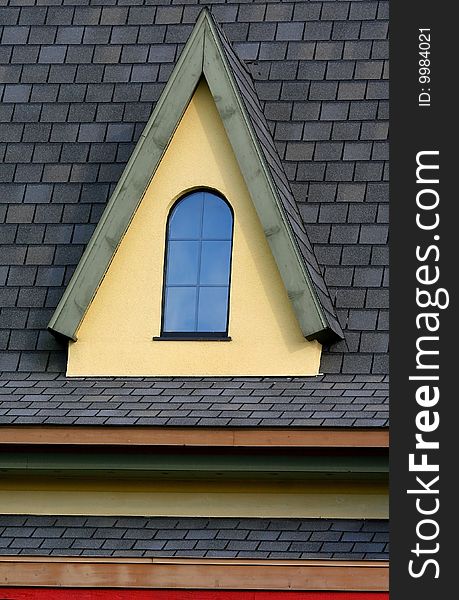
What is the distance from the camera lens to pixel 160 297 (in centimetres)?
1402

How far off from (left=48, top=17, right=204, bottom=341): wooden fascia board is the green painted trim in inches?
44.2

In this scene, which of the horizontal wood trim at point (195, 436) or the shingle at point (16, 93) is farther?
the shingle at point (16, 93)

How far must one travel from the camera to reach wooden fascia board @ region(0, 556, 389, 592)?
1217 centimetres

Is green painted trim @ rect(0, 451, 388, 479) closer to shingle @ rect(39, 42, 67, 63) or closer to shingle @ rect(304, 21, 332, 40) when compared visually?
shingle @ rect(39, 42, 67, 63)

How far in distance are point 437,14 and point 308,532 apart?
446 cm

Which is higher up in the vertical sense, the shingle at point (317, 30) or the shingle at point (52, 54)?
the shingle at point (317, 30)

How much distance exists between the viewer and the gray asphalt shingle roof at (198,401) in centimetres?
1290

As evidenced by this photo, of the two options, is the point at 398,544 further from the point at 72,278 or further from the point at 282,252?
the point at 72,278

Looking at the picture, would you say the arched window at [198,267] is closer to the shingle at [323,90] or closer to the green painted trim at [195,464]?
the green painted trim at [195,464]

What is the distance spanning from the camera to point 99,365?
13906mm

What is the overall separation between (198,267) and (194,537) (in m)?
2.41

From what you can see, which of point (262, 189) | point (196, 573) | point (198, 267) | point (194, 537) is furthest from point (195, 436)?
point (262, 189)

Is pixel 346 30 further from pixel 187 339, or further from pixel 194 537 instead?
pixel 194 537

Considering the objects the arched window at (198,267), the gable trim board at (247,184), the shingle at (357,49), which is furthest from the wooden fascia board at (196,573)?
the shingle at (357,49)
